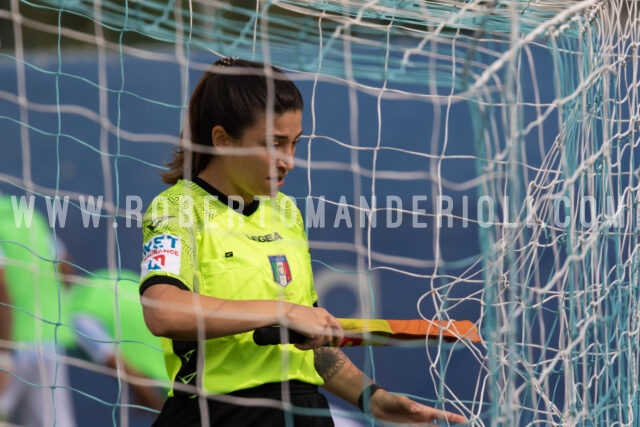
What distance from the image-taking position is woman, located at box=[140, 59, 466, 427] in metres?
1.10

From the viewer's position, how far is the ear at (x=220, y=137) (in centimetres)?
119

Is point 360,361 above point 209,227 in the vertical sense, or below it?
below

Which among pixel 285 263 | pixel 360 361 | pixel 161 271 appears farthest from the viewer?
pixel 360 361

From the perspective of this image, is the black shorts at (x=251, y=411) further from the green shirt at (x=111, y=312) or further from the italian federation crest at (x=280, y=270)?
the green shirt at (x=111, y=312)

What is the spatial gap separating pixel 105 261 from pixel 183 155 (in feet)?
3.26

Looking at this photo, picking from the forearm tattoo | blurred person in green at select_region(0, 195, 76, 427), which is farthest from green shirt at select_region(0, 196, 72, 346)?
the forearm tattoo

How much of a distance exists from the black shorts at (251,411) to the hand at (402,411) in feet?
0.35

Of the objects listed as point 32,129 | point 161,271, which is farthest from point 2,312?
point 161,271

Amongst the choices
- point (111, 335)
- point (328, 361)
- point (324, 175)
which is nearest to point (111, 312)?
point (111, 335)

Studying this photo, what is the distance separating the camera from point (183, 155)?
4.17 ft

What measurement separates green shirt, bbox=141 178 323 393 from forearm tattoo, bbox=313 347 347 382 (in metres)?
0.09

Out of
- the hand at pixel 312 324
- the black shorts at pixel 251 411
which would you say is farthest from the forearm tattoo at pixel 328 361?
the hand at pixel 312 324

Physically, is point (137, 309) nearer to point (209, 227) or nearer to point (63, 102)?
point (63, 102)

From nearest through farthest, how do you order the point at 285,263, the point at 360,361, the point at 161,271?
the point at 161,271 < the point at 285,263 < the point at 360,361
